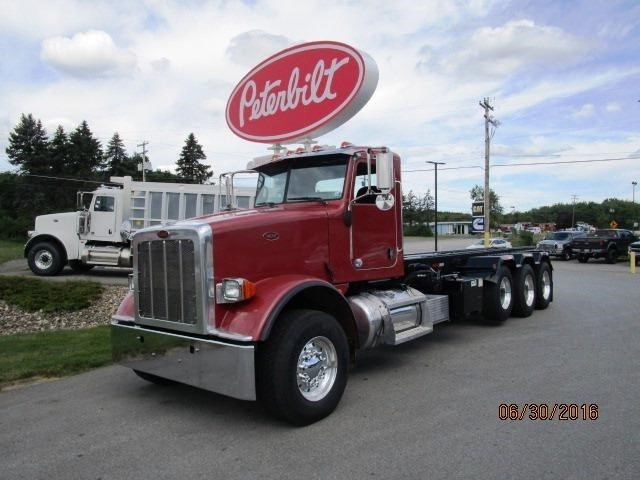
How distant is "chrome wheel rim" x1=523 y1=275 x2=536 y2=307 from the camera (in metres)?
10.2

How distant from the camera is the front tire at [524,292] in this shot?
9.84 metres

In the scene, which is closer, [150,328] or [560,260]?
[150,328]

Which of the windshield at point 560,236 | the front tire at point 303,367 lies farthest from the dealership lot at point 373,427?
the windshield at point 560,236

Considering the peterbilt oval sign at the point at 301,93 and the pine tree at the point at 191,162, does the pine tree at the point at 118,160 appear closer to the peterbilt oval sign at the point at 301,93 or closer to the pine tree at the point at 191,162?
the pine tree at the point at 191,162

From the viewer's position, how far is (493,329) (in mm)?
8938

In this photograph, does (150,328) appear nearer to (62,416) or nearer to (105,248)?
(62,416)

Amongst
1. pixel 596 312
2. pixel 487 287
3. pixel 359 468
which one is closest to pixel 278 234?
pixel 359 468

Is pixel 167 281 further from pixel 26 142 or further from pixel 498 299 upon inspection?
pixel 26 142

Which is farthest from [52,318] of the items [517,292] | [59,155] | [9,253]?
[59,155]

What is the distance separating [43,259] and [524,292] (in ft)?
47.5

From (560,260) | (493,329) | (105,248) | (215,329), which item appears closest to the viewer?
(215,329)

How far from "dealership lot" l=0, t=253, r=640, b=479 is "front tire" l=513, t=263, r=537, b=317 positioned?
276 centimetres

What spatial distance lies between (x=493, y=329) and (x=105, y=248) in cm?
1248

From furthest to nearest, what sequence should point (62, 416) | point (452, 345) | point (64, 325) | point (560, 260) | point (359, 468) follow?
point (560, 260), point (64, 325), point (452, 345), point (62, 416), point (359, 468)
